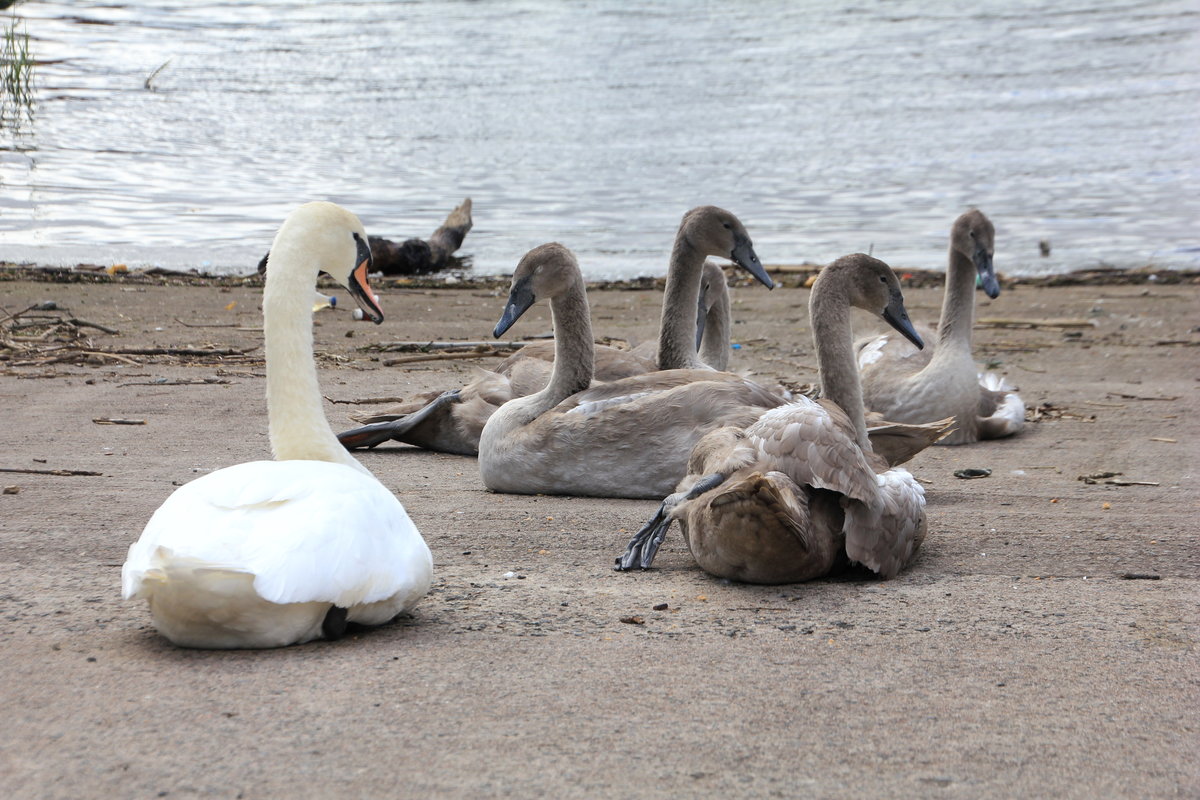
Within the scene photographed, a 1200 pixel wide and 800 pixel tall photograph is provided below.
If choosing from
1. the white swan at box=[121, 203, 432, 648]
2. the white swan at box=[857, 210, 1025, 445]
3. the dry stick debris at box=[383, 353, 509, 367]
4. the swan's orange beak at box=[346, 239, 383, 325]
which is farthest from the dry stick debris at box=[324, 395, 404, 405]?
the white swan at box=[121, 203, 432, 648]

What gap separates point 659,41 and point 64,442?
32.0m

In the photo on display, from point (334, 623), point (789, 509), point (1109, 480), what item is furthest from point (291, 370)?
point (1109, 480)

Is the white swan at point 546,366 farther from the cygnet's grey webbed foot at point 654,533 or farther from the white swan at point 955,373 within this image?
the cygnet's grey webbed foot at point 654,533

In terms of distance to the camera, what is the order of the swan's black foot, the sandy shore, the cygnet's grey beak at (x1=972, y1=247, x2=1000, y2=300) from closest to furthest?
the sandy shore → the swan's black foot → the cygnet's grey beak at (x1=972, y1=247, x2=1000, y2=300)

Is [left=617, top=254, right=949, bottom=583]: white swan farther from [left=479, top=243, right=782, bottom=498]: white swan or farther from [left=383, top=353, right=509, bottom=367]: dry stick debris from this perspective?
[left=383, top=353, right=509, bottom=367]: dry stick debris

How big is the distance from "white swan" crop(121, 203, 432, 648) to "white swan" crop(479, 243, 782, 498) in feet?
7.09

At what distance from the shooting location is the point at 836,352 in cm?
612

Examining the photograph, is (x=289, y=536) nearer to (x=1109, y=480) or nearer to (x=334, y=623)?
(x=334, y=623)

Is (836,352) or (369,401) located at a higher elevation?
(836,352)

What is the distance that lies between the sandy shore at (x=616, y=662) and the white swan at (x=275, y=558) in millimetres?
93

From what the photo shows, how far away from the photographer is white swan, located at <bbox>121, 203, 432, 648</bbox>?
325 cm

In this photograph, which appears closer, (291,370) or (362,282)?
(291,370)

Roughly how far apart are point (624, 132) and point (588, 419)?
18.3m

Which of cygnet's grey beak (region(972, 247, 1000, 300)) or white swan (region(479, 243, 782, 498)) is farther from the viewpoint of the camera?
Result: cygnet's grey beak (region(972, 247, 1000, 300))
